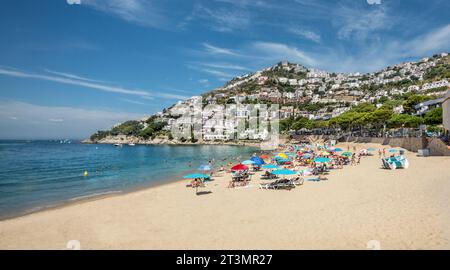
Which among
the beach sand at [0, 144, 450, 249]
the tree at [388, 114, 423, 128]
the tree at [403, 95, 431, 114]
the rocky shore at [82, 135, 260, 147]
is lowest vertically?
the beach sand at [0, 144, 450, 249]

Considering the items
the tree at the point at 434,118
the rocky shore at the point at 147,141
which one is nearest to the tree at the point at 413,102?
the tree at the point at 434,118

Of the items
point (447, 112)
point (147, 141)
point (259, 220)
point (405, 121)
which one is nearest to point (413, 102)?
point (405, 121)

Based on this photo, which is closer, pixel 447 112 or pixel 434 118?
pixel 447 112

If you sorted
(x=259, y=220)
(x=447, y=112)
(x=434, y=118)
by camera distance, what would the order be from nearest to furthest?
(x=259, y=220), (x=447, y=112), (x=434, y=118)

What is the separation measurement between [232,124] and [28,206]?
374 feet

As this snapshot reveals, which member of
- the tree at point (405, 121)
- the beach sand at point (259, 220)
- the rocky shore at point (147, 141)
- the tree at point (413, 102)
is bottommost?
the beach sand at point (259, 220)

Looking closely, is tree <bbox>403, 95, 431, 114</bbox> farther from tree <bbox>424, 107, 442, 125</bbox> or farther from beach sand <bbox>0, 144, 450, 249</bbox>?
beach sand <bbox>0, 144, 450, 249</bbox>

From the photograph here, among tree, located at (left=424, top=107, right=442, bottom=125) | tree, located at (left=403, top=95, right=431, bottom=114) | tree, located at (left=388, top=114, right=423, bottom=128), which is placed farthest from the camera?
tree, located at (left=403, top=95, right=431, bottom=114)

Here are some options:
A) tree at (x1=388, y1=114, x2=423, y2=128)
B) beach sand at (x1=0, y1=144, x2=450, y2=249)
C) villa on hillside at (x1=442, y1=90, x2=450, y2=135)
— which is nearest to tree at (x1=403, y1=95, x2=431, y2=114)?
tree at (x1=388, y1=114, x2=423, y2=128)

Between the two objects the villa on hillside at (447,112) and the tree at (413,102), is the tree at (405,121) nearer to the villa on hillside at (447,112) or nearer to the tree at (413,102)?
the villa on hillside at (447,112)

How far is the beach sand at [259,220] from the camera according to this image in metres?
9.20

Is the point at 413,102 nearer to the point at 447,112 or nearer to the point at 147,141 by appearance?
the point at 447,112

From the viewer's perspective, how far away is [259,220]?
37.9 ft

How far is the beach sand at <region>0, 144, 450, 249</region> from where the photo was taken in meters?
9.20
